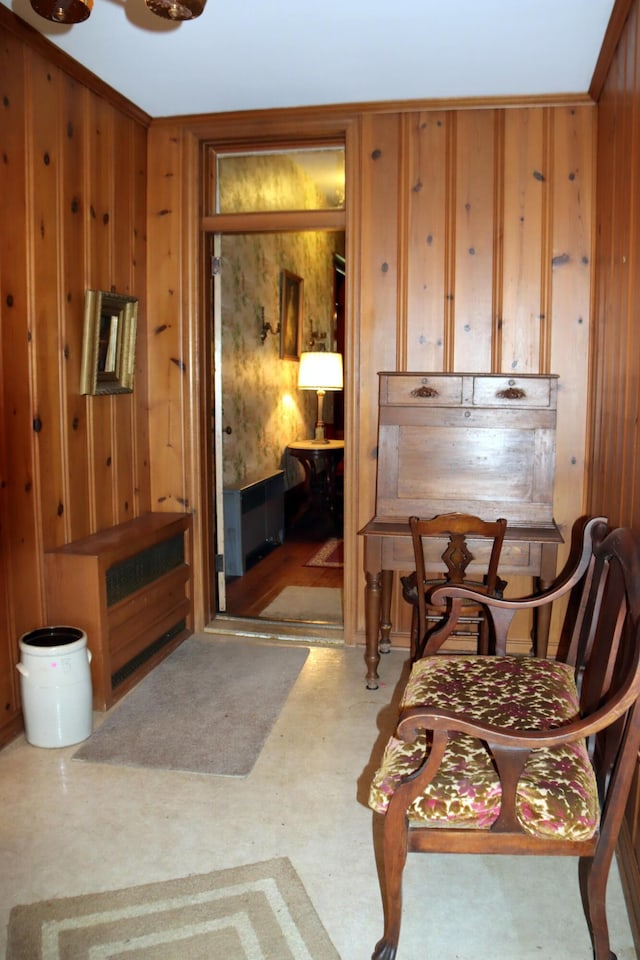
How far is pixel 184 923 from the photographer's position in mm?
1861

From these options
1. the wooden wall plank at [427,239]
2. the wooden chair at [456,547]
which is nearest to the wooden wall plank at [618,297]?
the wooden chair at [456,547]

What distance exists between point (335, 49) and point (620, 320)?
5.01 ft

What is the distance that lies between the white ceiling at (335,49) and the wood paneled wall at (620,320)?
0.28 meters

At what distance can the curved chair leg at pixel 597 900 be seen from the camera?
5.33 ft

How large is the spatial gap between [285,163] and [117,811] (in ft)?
10.4

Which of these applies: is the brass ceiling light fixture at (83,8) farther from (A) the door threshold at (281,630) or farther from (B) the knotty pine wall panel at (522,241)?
(A) the door threshold at (281,630)

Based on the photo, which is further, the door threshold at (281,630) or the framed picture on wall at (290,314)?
the framed picture on wall at (290,314)

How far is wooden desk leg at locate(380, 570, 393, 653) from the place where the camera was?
3671 millimetres

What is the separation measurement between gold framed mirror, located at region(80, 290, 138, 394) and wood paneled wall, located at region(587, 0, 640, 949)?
211cm

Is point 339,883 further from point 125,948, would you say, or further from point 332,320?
point 332,320

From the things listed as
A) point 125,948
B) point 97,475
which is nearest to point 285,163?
point 97,475

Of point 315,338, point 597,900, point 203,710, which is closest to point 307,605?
point 203,710

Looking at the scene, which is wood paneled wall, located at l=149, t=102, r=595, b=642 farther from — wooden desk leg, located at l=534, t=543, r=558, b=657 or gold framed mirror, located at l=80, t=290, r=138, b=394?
gold framed mirror, located at l=80, t=290, r=138, b=394

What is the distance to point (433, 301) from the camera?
354cm
